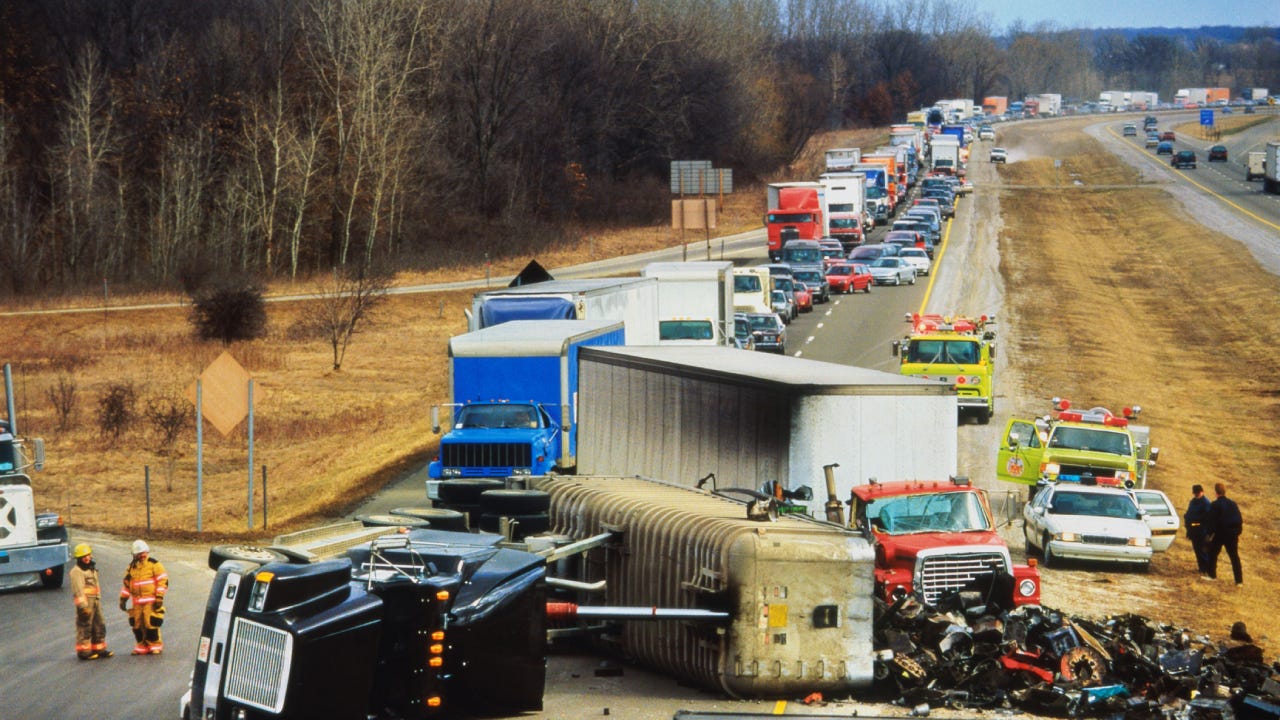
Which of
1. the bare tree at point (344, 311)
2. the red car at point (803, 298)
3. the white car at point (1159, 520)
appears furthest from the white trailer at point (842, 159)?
the white car at point (1159, 520)

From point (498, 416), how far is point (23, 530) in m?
7.84

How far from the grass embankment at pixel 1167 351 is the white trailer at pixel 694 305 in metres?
8.24

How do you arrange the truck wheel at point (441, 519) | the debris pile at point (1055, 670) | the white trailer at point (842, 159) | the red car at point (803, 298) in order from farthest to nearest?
the white trailer at point (842, 159) < the red car at point (803, 298) < the truck wheel at point (441, 519) < the debris pile at point (1055, 670)

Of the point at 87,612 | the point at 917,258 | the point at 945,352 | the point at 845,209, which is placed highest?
the point at 845,209

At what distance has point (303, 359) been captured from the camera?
52781 mm

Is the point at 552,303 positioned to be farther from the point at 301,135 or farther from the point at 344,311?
the point at 301,135

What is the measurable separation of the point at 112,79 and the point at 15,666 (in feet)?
232

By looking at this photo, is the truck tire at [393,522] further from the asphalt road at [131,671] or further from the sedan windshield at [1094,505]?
the sedan windshield at [1094,505]

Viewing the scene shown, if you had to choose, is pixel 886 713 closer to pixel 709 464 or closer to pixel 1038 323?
pixel 709 464

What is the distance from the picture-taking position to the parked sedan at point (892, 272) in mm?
64125

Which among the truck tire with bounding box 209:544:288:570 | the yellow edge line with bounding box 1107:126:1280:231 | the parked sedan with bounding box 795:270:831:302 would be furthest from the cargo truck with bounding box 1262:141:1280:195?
the truck tire with bounding box 209:544:288:570

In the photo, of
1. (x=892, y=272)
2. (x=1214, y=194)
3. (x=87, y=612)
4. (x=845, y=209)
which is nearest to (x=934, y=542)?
(x=87, y=612)

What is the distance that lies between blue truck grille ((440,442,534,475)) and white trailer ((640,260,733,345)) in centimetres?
1409

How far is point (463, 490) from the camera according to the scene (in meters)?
21.2
